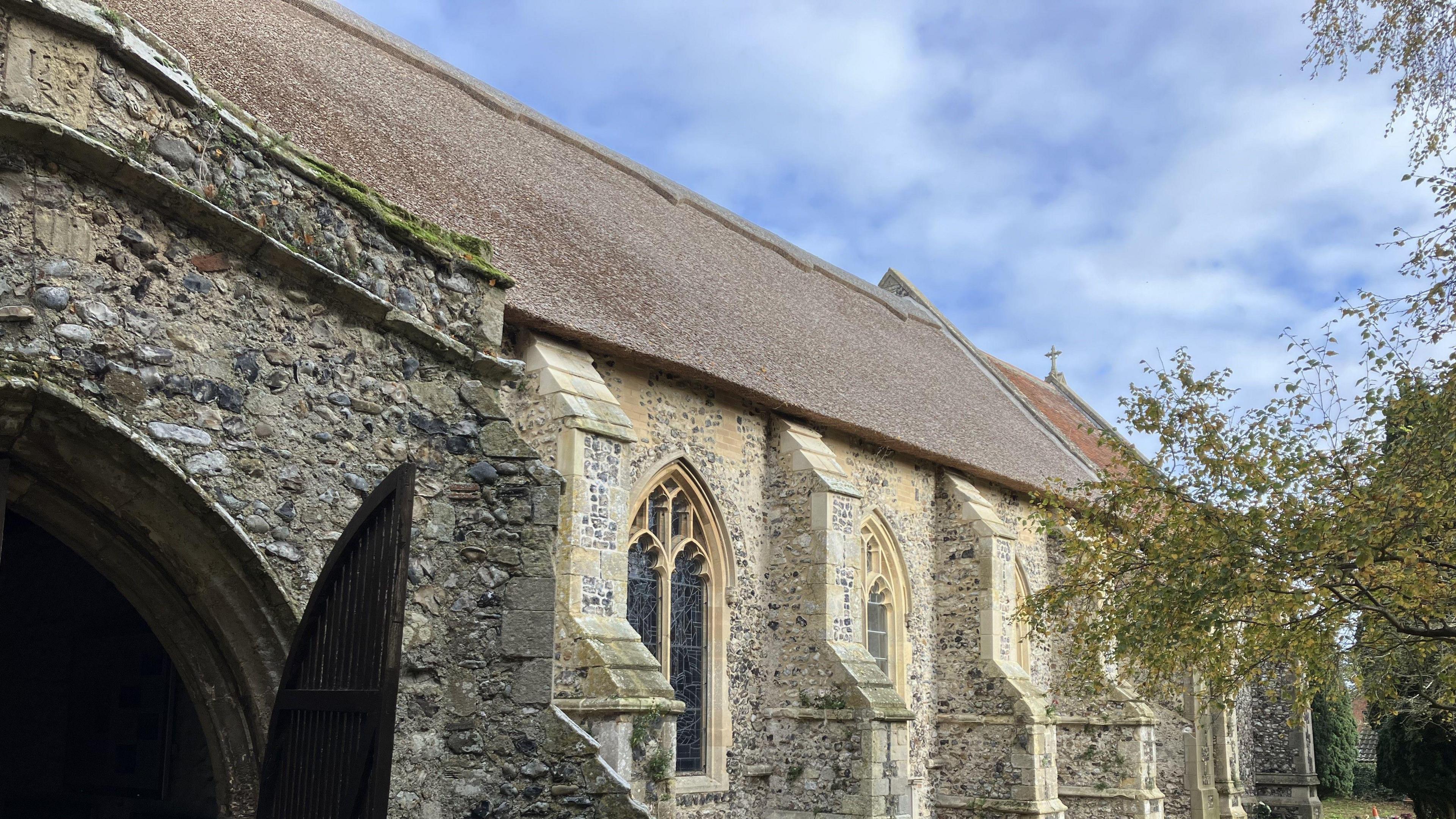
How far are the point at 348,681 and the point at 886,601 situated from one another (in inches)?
455

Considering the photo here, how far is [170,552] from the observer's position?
4.56 m

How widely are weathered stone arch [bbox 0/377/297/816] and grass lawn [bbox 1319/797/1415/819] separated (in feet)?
83.7

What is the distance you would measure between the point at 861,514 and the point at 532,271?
525 centimetres

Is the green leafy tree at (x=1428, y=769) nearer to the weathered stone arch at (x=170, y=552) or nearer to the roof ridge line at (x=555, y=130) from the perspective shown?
the roof ridge line at (x=555, y=130)

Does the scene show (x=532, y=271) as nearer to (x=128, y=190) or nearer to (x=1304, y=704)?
(x=128, y=190)

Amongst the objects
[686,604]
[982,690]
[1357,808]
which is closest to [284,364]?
[686,604]

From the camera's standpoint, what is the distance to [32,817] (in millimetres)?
7297

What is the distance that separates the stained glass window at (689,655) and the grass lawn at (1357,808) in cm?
1897

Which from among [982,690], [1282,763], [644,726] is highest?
[982,690]

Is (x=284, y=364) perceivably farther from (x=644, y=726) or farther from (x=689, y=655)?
(x=689, y=655)

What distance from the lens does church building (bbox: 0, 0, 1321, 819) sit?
4.30 metres

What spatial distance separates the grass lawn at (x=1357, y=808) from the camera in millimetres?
25938

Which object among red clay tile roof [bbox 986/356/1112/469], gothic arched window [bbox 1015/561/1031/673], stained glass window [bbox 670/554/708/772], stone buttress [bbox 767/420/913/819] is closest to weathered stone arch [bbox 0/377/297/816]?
stained glass window [bbox 670/554/708/772]

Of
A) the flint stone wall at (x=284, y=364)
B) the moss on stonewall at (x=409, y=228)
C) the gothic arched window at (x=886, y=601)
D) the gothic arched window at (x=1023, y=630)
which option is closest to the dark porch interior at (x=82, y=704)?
the flint stone wall at (x=284, y=364)
